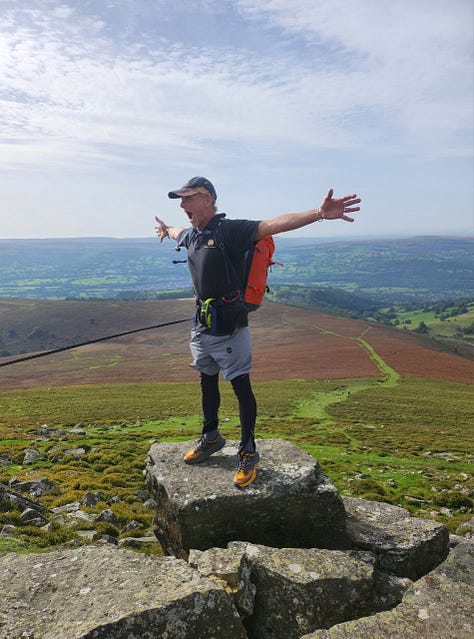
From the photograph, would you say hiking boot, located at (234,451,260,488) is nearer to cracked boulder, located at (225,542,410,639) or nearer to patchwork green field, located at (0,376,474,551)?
cracked boulder, located at (225,542,410,639)

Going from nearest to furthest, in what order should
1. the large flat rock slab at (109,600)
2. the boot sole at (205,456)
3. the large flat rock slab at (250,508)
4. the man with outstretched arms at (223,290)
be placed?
the large flat rock slab at (109,600) → the large flat rock slab at (250,508) → the man with outstretched arms at (223,290) → the boot sole at (205,456)

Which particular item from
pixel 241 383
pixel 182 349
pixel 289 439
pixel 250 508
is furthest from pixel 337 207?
pixel 182 349

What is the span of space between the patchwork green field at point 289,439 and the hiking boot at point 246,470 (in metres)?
3.39

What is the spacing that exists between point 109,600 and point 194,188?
5.76 meters

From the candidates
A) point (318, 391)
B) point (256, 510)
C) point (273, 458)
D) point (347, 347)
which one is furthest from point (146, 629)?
point (347, 347)

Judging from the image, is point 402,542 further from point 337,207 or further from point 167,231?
point 167,231

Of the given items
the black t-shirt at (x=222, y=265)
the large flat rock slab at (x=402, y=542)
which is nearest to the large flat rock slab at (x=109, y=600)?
the large flat rock slab at (x=402, y=542)

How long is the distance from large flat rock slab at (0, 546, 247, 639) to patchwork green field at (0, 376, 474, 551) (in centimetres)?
218

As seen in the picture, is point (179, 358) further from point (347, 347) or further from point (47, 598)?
point (47, 598)

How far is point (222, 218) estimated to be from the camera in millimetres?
7094

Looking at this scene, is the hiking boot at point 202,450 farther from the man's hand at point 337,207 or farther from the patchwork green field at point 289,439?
the man's hand at point 337,207

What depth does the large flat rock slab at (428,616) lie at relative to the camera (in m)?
4.54

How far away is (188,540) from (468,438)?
1215 inches

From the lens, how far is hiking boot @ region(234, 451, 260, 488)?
6.83 metres
